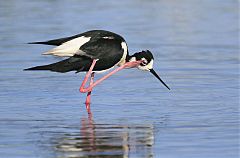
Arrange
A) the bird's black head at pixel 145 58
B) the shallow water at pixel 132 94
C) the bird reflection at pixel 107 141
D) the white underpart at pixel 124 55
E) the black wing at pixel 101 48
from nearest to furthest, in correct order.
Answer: the bird reflection at pixel 107 141 < the shallow water at pixel 132 94 < the black wing at pixel 101 48 < the white underpart at pixel 124 55 < the bird's black head at pixel 145 58

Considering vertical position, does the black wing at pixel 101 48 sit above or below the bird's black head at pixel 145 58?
above

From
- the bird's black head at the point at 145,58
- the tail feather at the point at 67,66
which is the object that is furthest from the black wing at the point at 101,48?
the bird's black head at the point at 145,58

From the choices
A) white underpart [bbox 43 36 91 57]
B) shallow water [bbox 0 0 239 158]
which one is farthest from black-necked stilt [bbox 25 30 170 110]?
shallow water [bbox 0 0 239 158]

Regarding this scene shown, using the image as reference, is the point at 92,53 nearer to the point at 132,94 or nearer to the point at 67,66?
the point at 67,66

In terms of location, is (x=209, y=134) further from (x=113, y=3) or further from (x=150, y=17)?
(x=113, y=3)

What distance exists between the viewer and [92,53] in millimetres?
10258

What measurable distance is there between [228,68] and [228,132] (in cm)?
378

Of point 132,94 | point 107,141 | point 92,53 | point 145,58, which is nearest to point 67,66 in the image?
point 92,53

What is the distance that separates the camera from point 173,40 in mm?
14758

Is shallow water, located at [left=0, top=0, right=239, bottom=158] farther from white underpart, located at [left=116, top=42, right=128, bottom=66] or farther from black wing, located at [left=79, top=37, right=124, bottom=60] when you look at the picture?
black wing, located at [left=79, top=37, right=124, bottom=60]

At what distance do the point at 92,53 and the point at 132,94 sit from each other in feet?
2.37

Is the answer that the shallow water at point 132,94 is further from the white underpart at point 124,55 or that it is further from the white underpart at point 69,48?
the white underpart at point 69,48

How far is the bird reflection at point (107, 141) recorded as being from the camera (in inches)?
305

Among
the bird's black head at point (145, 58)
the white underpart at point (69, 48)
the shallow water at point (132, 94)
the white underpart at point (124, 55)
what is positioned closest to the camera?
the shallow water at point (132, 94)
